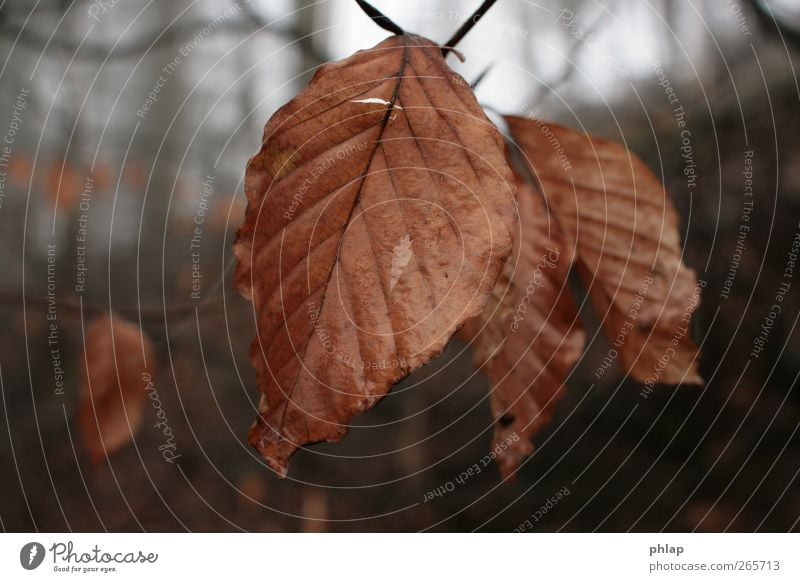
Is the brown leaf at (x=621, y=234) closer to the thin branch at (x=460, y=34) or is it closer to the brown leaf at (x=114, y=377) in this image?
the thin branch at (x=460, y=34)

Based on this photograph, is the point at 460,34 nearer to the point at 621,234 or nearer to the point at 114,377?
the point at 621,234

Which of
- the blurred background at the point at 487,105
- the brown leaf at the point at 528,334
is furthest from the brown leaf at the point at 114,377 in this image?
the brown leaf at the point at 528,334

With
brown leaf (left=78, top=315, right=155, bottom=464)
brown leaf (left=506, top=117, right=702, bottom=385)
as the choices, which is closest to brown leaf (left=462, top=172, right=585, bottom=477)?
brown leaf (left=506, top=117, right=702, bottom=385)

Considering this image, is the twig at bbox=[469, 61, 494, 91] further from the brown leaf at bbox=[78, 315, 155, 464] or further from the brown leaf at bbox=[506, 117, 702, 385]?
the brown leaf at bbox=[78, 315, 155, 464]

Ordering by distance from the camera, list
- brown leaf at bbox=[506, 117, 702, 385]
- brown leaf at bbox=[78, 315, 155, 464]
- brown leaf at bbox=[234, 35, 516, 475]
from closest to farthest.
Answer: brown leaf at bbox=[234, 35, 516, 475] → brown leaf at bbox=[506, 117, 702, 385] → brown leaf at bbox=[78, 315, 155, 464]

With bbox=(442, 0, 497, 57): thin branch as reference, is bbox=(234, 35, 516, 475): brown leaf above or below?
below
